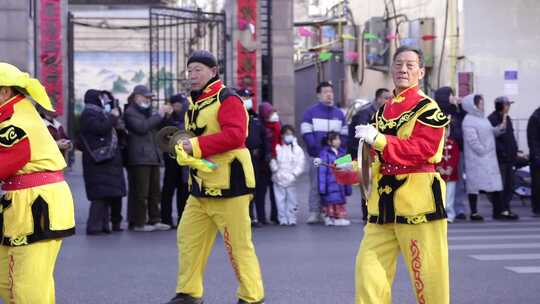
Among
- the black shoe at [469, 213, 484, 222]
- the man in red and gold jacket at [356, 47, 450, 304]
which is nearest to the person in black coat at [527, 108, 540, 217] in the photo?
the black shoe at [469, 213, 484, 222]

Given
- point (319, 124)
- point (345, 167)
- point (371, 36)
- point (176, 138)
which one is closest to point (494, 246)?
point (319, 124)

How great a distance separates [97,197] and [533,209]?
6709 millimetres

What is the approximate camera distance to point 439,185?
20.0 feet

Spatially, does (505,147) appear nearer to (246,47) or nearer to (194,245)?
(246,47)

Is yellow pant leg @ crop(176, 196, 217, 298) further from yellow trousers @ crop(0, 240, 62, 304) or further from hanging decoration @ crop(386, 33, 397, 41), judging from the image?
hanging decoration @ crop(386, 33, 397, 41)

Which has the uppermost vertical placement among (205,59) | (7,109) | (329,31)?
(329,31)

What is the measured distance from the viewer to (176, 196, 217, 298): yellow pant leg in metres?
7.45

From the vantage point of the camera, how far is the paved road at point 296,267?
842 cm

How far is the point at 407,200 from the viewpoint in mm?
5992

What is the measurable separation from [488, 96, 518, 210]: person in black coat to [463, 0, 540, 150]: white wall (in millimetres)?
4698

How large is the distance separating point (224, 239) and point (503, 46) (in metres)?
13.4

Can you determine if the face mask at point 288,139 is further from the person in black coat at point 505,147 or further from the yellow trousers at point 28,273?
the yellow trousers at point 28,273

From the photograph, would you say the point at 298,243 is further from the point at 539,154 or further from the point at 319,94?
the point at 539,154

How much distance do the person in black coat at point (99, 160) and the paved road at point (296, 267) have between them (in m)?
0.40
